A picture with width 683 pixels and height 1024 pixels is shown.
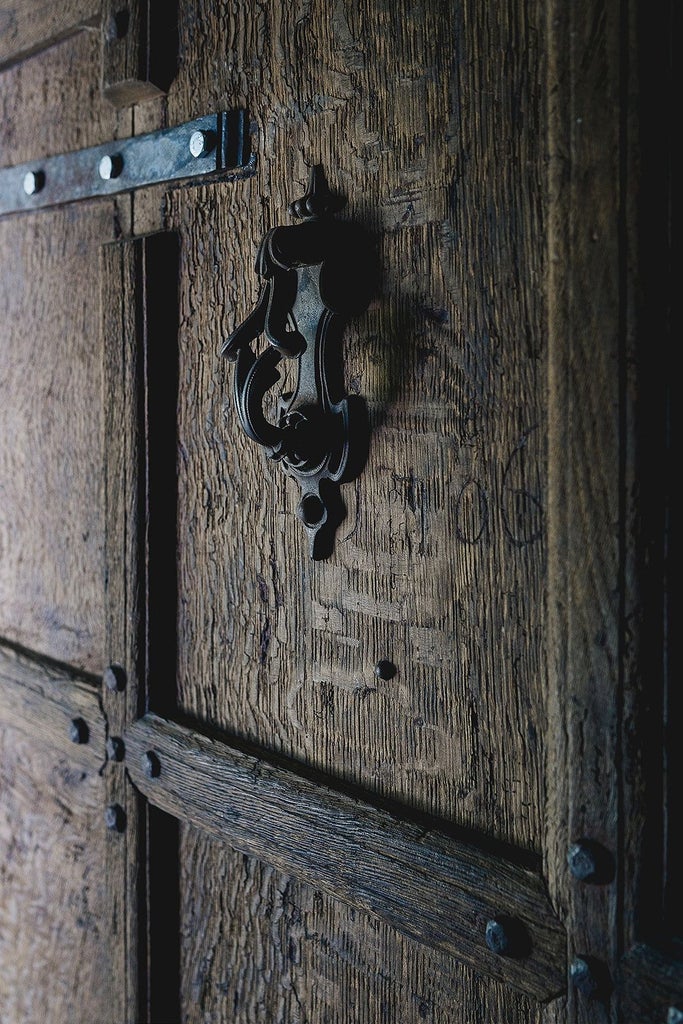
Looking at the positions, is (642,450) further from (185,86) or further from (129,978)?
(129,978)

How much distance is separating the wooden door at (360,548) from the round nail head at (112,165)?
0.02 meters

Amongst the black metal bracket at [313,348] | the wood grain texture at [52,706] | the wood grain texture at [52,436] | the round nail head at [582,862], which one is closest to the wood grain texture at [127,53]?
the wood grain texture at [52,436]

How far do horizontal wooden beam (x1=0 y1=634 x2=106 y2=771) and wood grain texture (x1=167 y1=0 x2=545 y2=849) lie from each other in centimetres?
17

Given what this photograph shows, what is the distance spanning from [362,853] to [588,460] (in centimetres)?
30

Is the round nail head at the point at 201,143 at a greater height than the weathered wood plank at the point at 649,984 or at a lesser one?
greater

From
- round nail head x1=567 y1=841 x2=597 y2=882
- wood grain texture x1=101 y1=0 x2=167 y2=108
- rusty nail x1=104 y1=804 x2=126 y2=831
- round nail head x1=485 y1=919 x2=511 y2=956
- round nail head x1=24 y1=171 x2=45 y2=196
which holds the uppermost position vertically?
wood grain texture x1=101 y1=0 x2=167 y2=108

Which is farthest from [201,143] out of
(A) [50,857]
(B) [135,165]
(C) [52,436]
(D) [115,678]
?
(A) [50,857]

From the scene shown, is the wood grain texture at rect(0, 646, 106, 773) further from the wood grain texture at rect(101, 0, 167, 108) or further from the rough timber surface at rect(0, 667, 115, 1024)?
the wood grain texture at rect(101, 0, 167, 108)

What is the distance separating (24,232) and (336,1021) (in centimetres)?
76

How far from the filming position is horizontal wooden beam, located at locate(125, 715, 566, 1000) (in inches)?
20.4

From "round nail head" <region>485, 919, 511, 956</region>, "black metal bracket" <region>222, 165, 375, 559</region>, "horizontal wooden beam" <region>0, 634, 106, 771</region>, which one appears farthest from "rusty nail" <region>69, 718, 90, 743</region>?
"round nail head" <region>485, 919, 511, 956</region>

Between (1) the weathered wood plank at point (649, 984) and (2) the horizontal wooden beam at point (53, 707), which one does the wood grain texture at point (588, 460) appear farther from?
(2) the horizontal wooden beam at point (53, 707)

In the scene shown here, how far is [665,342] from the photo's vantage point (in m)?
0.45

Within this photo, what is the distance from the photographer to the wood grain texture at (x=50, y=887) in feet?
2.93
